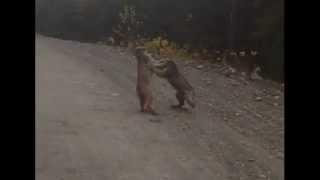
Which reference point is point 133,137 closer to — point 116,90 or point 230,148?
point 116,90

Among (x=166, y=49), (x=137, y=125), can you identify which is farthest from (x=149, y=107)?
(x=166, y=49)

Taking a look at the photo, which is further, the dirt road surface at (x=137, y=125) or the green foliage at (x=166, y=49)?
the green foliage at (x=166, y=49)

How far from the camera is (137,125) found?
193cm

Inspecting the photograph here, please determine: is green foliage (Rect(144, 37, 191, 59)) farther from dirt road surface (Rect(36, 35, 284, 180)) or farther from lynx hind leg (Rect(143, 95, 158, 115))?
lynx hind leg (Rect(143, 95, 158, 115))

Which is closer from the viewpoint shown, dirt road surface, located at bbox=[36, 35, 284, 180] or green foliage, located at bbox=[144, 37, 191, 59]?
dirt road surface, located at bbox=[36, 35, 284, 180]

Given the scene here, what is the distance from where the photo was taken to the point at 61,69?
6.38 feet

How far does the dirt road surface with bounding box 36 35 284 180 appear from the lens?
1871 millimetres

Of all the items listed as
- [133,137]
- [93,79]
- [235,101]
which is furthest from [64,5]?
[235,101]

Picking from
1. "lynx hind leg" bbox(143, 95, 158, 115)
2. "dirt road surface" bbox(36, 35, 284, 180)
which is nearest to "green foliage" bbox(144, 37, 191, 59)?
"dirt road surface" bbox(36, 35, 284, 180)

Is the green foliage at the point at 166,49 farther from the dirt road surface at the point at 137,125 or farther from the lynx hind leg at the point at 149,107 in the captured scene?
the lynx hind leg at the point at 149,107

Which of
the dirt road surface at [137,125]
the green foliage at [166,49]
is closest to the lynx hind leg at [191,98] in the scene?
the dirt road surface at [137,125]

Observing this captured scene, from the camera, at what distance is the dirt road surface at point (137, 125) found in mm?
1871

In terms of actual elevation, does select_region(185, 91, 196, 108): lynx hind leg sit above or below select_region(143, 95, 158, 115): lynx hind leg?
above
